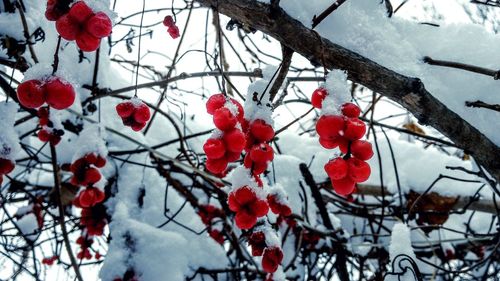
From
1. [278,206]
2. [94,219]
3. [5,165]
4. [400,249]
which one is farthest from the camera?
[94,219]

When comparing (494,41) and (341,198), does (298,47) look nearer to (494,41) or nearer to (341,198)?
(494,41)

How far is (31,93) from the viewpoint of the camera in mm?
873

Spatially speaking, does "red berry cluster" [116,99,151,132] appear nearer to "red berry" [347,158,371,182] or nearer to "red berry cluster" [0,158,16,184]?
"red berry cluster" [0,158,16,184]

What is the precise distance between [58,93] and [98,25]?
18cm

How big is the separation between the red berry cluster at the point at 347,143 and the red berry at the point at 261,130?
0.11 metres

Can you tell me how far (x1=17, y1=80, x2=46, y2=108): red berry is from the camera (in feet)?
2.86

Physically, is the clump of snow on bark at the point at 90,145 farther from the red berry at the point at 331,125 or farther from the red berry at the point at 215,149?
the red berry at the point at 331,125

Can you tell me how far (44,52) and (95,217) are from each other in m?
0.81

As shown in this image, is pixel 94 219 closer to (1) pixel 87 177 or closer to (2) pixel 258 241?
(1) pixel 87 177

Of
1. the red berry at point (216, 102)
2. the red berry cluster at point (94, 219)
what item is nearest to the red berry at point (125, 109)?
the red berry at point (216, 102)

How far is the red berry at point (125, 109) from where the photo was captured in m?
1.05

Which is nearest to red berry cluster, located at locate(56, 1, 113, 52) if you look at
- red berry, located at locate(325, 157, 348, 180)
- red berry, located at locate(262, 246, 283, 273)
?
red berry, located at locate(325, 157, 348, 180)

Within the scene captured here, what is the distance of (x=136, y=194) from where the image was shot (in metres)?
2.09

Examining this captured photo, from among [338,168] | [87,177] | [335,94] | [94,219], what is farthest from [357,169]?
[94,219]
